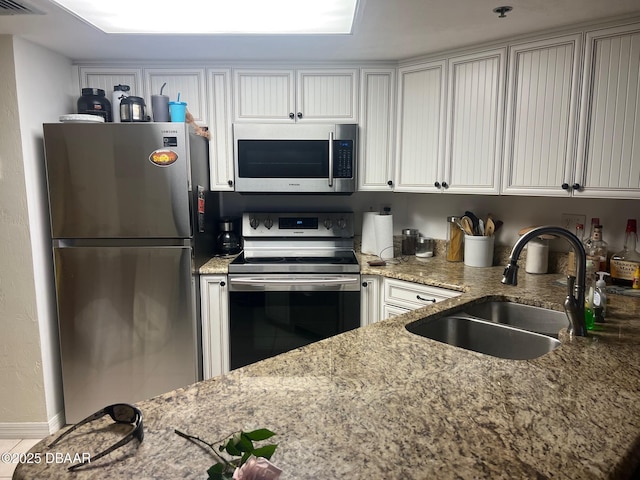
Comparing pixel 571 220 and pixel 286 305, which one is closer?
pixel 571 220

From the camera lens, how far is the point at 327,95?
2785 millimetres

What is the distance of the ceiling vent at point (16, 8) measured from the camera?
1.80 meters

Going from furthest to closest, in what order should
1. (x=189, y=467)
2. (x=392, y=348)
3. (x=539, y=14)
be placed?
(x=539, y=14), (x=392, y=348), (x=189, y=467)

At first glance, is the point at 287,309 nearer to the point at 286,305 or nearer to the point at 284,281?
the point at 286,305

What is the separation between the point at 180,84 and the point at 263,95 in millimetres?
504

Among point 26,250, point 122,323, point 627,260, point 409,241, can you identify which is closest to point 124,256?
point 122,323

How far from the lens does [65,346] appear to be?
247 centimetres

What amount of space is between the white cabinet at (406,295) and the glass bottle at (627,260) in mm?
781

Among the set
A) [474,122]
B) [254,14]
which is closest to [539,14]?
[474,122]

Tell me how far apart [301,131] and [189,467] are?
88.3 inches

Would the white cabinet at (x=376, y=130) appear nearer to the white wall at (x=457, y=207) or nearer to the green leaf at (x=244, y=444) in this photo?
the white wall at (x=457, y=207)

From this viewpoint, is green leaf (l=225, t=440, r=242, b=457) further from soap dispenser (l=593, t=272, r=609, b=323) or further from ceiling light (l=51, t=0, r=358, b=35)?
ceiling light (l=51, t=0, r=358, b=35)

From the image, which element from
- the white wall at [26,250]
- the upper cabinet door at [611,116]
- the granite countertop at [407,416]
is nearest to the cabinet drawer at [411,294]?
the upper cabinet door at [611,116]

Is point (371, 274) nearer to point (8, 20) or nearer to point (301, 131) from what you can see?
point (301, 131)
